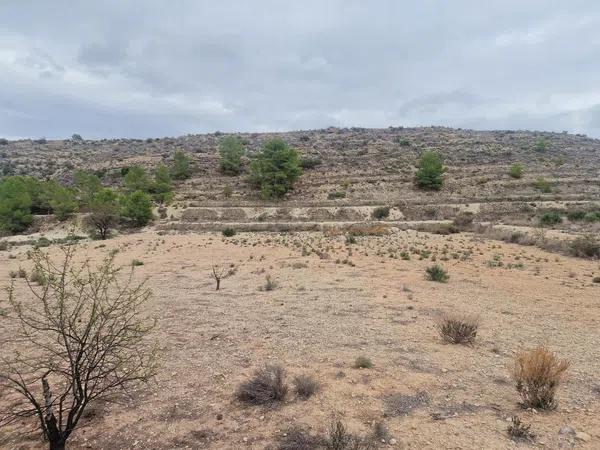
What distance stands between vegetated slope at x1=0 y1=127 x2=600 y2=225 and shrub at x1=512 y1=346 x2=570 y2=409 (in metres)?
45.5

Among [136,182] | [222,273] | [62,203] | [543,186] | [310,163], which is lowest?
[222,273]

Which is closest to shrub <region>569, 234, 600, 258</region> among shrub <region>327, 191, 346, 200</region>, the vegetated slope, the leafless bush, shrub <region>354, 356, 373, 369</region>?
the leafless bush

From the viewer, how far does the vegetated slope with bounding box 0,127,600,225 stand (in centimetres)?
5691

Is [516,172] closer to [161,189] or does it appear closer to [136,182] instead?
[161,189]

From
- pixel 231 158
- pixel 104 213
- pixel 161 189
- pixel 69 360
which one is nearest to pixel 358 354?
pixel 69 360

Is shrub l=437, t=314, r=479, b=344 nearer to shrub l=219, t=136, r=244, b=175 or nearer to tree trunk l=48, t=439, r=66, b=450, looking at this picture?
tree trunk l=48, t=439, r=66, b=450

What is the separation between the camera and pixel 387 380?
7.00 m

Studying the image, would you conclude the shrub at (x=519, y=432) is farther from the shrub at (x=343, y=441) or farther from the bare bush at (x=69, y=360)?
the bare bush at (x=69, y=360)

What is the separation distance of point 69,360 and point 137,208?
43.7 m

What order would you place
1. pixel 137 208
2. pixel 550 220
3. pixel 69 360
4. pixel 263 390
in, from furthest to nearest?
pixel 137 208 < pixel 550 220 < pixel 263 390 < pixel 69 360

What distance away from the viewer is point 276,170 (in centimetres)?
6181

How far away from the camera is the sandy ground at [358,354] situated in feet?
17.9

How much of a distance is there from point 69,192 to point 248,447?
56.9 m

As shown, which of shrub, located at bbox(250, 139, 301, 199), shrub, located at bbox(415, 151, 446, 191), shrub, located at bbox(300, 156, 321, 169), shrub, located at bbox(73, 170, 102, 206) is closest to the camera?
shrub, located at bbox(73, 170, 102, 206)
